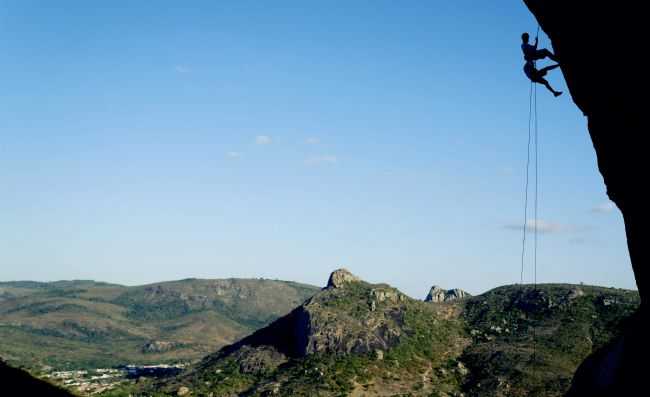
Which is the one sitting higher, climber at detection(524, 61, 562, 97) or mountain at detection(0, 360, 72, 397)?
climber at detection(524, 61, 562, 97)

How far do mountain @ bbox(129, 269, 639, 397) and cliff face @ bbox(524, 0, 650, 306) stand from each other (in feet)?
264

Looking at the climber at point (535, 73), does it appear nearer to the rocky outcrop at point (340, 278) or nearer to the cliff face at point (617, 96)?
the cliff face at point (617, 96)

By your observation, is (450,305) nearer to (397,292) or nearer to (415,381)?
(397,292)

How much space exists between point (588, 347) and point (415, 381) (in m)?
31.8

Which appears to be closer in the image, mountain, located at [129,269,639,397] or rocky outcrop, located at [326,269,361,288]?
mountain, located at [129,269,639,397]

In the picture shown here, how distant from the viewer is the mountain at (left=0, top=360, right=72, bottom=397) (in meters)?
36.7

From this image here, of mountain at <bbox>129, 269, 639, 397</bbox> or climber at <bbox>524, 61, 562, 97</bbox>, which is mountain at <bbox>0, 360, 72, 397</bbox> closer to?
climber at <bbox>524, 61, 562, 97</bbox>

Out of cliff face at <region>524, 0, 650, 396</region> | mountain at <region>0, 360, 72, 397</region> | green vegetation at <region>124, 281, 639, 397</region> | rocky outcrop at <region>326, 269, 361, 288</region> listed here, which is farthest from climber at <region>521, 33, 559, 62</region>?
rocky outcrop at <region>326, 269, 361, 288</region>

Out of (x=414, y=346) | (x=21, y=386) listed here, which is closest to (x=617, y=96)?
(x=21, y=386)

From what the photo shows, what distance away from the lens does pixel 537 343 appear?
10912cm

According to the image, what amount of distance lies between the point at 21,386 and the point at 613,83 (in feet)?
132

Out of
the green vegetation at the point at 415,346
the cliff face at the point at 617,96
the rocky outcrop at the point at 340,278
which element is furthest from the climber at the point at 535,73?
the rocky outcrop at the point at 340,278

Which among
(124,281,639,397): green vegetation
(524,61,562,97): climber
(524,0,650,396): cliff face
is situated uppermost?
(524,61,562,97): climber

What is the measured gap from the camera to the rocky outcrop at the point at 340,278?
14800 centimetres
